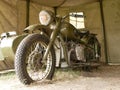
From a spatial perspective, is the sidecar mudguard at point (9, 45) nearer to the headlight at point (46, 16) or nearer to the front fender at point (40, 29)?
the front fender at point (40, 29)

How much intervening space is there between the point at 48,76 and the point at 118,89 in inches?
46.3

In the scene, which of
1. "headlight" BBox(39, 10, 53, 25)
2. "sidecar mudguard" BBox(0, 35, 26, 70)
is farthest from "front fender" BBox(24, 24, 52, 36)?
"sidecar mudguard" BBox(0, 35, 26, 70)

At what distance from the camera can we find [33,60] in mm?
3463

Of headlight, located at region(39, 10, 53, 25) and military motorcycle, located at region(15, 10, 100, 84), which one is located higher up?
headlight, located at region(39, 10, 53, 25)

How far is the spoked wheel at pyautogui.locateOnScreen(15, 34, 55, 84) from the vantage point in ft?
10.4

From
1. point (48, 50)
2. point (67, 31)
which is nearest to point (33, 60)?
point (48, 50)

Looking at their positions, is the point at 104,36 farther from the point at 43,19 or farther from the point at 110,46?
the point at 43,19

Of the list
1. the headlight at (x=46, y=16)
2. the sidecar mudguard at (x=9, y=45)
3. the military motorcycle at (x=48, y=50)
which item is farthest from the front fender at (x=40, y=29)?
the sidecar mudguard at (x=9, y=45)

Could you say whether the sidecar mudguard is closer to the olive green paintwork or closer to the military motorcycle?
the olive green paintwork

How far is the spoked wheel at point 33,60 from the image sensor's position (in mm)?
3181

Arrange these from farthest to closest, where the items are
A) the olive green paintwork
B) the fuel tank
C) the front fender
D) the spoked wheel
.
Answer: the fuel tank → the olive green paintwork → the front fender → the spoked wheel

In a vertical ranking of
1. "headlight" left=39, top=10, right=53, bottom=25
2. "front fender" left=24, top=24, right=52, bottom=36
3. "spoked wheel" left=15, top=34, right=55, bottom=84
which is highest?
"headlight" left=39, top=10, right=53, bottom=25

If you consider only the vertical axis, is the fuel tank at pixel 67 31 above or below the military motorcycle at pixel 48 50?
above

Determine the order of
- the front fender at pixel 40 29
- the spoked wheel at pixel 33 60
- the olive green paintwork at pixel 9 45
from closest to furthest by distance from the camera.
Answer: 1. the spoked wheel at pixel 33 60
2. the front fender at pixel 40 29
3. the olive green paintwork at pixel 9 45
